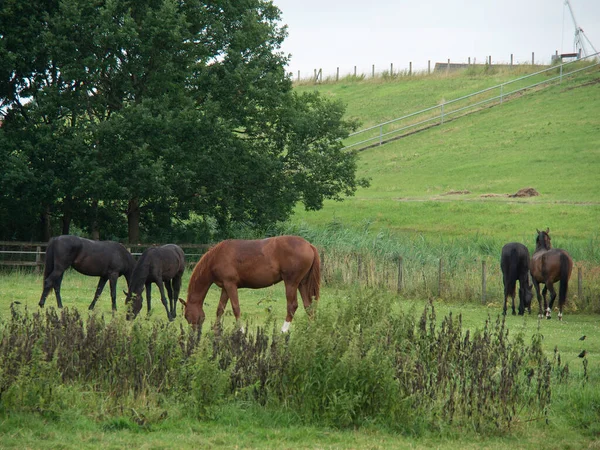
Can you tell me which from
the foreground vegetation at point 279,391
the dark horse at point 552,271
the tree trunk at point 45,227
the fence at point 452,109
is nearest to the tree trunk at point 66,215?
the tree trunk at point 45,227

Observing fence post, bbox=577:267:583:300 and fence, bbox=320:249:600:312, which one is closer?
fence post, bbox=577:267:583:300

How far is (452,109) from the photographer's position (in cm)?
6078

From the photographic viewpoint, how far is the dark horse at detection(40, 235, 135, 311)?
59.5ft

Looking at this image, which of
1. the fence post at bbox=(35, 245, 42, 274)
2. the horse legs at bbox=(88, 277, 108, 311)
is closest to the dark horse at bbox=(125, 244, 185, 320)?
the horse legs at bbox=(88, 277, 108, 311)

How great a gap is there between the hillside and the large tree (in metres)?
7.16

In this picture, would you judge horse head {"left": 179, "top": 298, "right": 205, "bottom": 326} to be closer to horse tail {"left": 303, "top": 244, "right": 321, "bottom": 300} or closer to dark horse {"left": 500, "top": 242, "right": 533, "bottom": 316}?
horse tail {"left": 303, "top": 244, "right": 321, "bottom": 300}

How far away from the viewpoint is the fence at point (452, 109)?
58062mm

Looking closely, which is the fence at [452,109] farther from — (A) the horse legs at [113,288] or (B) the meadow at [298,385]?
(B) the meadow at [298,385]

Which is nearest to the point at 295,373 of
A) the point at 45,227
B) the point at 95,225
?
the point at 95,225

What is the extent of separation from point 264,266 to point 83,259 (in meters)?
4.94

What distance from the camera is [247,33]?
93.8ft

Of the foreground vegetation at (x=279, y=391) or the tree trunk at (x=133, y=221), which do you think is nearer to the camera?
the foreground vegetation at (x=279, y=391)

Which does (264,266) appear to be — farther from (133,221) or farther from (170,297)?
(133,221)

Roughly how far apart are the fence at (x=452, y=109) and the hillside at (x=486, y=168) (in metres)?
1.20
